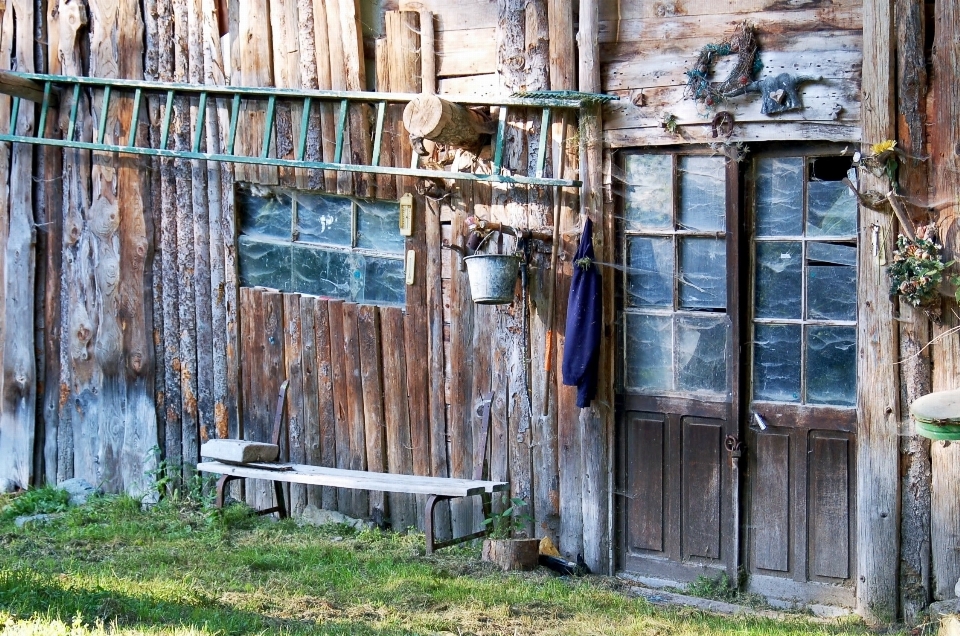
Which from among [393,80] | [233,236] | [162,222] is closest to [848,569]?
[393,80]

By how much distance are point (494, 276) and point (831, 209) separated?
2.08 meters

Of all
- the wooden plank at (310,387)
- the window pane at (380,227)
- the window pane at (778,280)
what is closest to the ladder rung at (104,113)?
the wooden plank at (310,387)

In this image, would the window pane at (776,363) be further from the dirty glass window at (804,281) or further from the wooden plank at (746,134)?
the wooden plank at (746,134)

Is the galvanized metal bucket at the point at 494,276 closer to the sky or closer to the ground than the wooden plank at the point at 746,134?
Answer: closer to the ground

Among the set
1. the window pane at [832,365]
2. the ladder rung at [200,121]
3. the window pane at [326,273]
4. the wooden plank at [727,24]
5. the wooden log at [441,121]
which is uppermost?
the wooden plank at [727,24]

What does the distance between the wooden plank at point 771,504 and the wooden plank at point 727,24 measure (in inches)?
95.0

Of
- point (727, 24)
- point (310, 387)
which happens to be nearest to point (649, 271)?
point (727, 24)

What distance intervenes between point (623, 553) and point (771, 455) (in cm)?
123

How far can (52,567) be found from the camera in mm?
7188

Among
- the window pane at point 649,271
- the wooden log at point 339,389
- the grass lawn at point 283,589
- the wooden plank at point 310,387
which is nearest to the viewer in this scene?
the grass lawn at point 283,589

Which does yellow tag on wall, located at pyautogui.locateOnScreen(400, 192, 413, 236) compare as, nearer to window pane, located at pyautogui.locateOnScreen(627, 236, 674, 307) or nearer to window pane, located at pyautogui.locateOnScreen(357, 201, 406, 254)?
window pane, located at pyautogui.locateOnScreen(357, 201, 406, 254)

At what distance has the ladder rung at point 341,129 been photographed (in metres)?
8.18

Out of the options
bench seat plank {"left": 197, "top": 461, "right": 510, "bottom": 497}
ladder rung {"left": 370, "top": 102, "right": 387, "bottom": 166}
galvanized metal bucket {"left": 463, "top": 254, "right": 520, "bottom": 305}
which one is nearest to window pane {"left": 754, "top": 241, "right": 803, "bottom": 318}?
galvanized metal bucket {"left": 463, "top": 254, "right": 520, "bottom": 305}

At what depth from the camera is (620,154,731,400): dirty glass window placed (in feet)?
23.8
